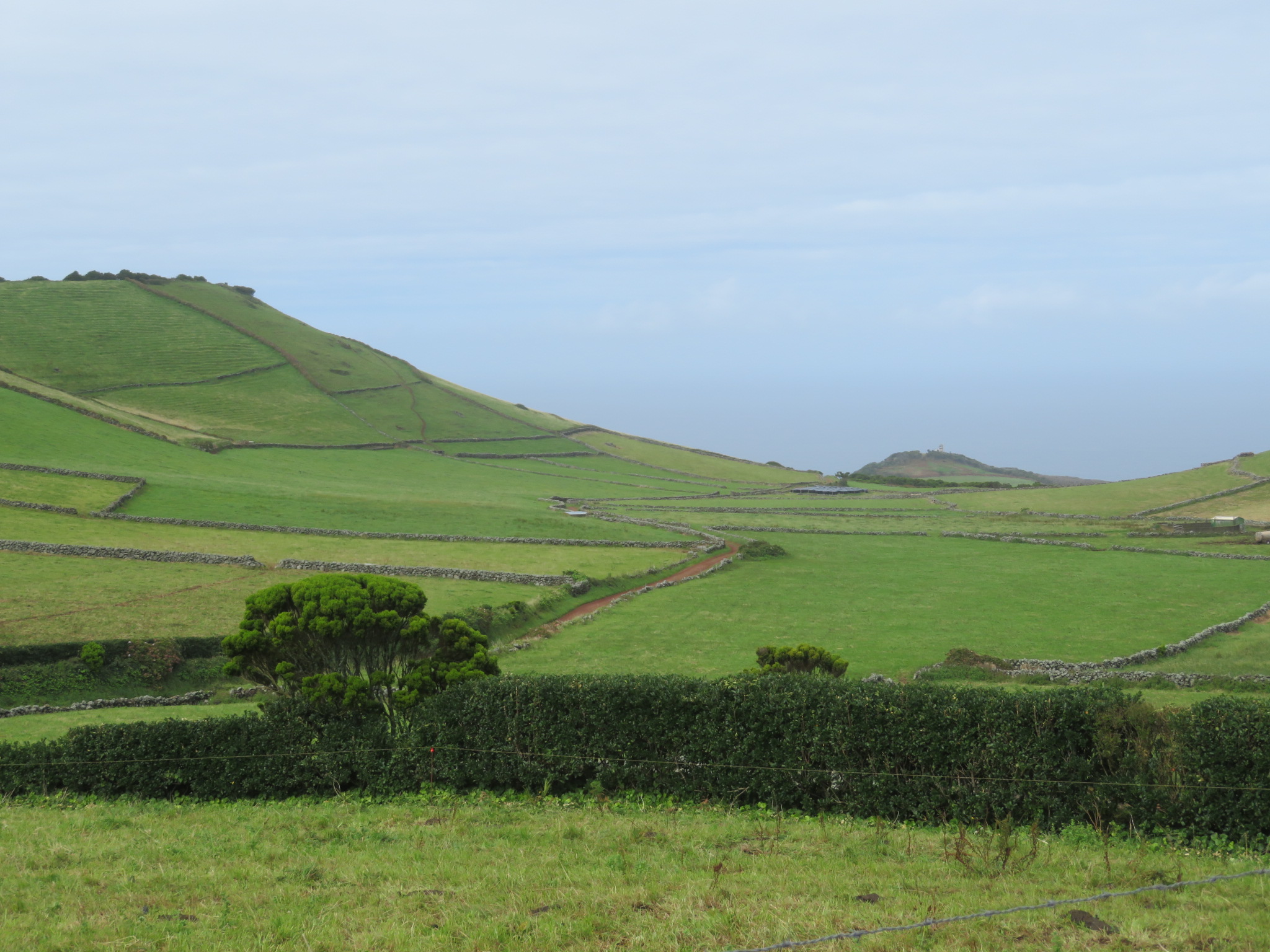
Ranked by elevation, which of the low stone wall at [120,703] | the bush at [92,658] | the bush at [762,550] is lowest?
the low stone wall at [120,703]

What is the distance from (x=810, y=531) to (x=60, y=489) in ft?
169

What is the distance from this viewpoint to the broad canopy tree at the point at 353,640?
757 inches

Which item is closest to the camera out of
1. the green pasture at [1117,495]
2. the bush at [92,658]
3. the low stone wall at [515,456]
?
the bush at [92,658]

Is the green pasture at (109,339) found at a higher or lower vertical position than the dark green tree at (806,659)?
higher

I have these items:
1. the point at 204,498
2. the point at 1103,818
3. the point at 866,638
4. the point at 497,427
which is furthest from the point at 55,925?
the point at 497,427

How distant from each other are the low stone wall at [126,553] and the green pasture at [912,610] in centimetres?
1944

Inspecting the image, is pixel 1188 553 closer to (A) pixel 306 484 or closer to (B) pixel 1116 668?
(B) pixel 1116 668

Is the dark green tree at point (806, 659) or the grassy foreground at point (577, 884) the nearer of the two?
the grassy foreground at point (577, 884)

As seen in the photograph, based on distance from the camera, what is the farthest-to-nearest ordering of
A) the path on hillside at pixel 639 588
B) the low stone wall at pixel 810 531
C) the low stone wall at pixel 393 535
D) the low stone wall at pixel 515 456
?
1. the low stone wall at pixel 515 456
2. the low stone wall at pixel 810 531
3. the low stone wall at pixel 393 535
4. the path on hillside at pixel 639 588

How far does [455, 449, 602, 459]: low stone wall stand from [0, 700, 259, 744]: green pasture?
274 ft

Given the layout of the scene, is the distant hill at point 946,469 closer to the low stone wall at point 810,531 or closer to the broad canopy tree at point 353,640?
the low stone wall at point 810,531

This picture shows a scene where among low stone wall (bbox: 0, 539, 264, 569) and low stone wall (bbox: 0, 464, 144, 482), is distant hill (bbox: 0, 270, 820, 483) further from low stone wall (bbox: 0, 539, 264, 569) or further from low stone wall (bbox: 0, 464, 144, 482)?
low stone wall (bbox: 0, 539, 264, 569)

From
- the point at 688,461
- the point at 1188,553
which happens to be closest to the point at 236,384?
the point at 688,461

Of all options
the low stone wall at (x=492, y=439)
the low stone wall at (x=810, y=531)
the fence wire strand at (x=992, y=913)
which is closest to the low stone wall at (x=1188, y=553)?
the low stone wall at (x=810, y=531)
